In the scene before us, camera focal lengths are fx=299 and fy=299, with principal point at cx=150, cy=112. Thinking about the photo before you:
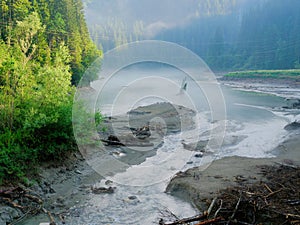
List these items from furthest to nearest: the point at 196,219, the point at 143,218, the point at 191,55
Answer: the point at 191,55 → the point at 143,218 → the point at 196,219

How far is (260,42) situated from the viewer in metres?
115

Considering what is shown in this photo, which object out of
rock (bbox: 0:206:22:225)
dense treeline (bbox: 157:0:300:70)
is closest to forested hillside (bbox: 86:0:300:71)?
dense treeline (bbox: 157:0:300:70)

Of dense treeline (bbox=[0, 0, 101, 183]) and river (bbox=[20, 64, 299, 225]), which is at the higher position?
dense treeline (bbox=[0, 0, 101, 183])

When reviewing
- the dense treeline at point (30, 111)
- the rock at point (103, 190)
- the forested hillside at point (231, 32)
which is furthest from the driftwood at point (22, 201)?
the forested hillside at point (231, 32)

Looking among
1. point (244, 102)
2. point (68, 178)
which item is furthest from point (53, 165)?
point (244, 102)

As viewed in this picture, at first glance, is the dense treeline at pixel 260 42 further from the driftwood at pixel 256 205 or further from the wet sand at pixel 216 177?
the driftwood at pixel 256 205

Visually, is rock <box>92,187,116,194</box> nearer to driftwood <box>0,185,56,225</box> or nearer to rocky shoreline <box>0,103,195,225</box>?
rocky shoreline <box>0,103,195,225</box>

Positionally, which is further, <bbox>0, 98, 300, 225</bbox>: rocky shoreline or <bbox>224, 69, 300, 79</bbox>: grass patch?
<bbox>224, 69, 300, 79</bbox>: grass patch

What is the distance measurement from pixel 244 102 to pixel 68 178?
37.0m

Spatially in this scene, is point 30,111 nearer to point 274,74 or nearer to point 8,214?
point 8,214

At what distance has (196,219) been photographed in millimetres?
9242

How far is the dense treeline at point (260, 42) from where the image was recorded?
328ft

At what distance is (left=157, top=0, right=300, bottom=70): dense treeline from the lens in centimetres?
10006

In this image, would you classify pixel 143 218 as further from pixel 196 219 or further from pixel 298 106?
pixel 298 106
